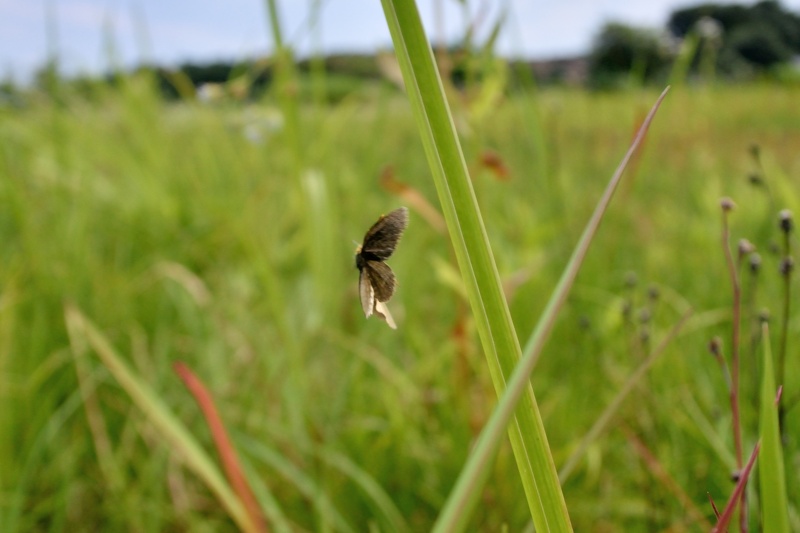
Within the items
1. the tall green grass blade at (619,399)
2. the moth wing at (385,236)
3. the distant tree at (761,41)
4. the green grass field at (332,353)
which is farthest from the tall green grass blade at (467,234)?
the distant tree at (761,41)

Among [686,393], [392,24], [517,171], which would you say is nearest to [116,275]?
[686,393]

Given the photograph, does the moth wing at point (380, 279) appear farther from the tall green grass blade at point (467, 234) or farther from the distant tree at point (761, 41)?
the distant tree at point (761, 41)

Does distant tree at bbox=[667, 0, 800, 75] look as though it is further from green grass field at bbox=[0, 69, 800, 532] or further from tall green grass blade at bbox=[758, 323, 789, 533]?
tall green grass blade at bbox=[758, 323, 789, 533]

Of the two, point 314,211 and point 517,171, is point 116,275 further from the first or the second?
point 517,171

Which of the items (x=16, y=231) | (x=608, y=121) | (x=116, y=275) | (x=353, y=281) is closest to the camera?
(x=116, y=275)

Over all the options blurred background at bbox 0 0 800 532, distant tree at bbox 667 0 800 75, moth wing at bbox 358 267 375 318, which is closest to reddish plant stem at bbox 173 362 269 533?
blurred background at bbox 0 0 800 532
